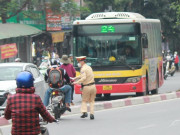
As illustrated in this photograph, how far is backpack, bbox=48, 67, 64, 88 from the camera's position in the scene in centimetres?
1502

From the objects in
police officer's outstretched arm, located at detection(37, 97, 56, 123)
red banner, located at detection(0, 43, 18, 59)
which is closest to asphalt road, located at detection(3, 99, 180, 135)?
police officer's outstretched arm, located at detection(37, 97, 56, 123)

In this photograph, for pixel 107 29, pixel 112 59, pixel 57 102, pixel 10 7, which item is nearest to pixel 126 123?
pixel 57 102

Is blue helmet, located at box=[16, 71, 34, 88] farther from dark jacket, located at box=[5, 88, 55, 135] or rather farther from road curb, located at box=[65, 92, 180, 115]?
road curb, located at box=[65, 92, 180, 115]

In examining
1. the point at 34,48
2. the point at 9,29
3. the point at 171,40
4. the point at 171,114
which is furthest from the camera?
the point at 171,40

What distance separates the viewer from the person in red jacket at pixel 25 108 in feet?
22.6

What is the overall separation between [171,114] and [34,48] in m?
28.1

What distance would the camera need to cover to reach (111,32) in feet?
69.4

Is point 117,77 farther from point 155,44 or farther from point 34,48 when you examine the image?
point 34,48

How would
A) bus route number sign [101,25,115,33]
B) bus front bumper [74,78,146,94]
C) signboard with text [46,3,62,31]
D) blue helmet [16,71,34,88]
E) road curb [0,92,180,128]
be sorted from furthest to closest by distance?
signboard with text [46,3,62,31] → bus route number sign [101,25,115,33] → bus front bumper [74,78,146,94] → road curb [0,92,180,128] → blue helmet [16,71,34,88]

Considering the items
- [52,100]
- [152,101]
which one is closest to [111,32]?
[152,101]

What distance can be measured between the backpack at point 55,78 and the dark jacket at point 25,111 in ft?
25.9

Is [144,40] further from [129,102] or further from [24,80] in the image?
[24,80]

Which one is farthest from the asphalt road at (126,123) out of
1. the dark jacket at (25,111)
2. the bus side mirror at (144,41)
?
the dark jacket at (25,111)

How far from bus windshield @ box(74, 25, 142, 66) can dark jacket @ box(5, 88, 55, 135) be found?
13.9m
